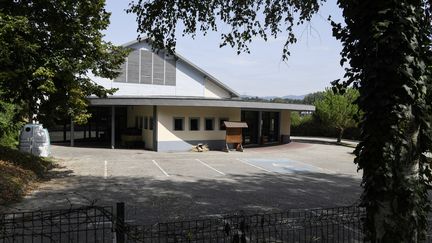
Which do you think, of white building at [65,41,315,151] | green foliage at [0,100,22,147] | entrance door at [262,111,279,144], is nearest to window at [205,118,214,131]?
white building at [65,41,315,151]

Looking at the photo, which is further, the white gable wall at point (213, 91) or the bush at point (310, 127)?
the bush at point (310, 127)

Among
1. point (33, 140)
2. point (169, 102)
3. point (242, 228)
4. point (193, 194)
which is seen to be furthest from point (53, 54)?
point (169, 102)

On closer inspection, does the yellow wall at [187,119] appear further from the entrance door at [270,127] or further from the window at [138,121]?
the entrance door at [270,127]

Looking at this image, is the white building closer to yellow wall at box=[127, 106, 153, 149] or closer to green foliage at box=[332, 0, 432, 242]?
yellow wall at box=[127, 106, 153, 149]

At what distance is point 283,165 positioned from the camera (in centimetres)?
2131

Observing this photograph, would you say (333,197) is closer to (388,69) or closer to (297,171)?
(297,171)

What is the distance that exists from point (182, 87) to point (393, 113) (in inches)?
1300

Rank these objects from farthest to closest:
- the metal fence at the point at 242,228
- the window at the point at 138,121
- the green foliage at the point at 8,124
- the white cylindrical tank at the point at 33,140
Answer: the window at the point at 138,121 < the white cylindrical tank at the point at 33,140 < the green foliage at the point at 8,124 < the metal fence at the point at 242,228

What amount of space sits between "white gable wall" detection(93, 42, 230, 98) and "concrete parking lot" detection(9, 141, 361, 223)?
379 inches

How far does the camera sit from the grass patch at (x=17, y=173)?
1150 centimetres

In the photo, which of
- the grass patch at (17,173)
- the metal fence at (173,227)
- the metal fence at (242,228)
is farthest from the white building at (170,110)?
Answer: the metal fence at (242,228)

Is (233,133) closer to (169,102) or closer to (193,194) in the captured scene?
(169,102)

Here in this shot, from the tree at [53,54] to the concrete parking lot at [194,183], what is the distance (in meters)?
2.99

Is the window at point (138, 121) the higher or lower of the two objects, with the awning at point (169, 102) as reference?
lower
